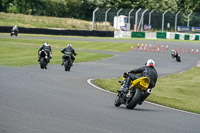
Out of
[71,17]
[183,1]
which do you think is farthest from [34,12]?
[183,1]

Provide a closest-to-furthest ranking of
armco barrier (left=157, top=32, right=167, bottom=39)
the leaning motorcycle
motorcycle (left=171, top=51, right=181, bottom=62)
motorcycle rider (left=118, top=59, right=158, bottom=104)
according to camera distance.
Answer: motorcycle rider (left=118, top=59, right=158, bottom=104) < the leaning motorcycle < motorcycle (left=171, top=51, right=181, bottom=62) < armco barrier (left=157, top=32, right=167, bottom=39)

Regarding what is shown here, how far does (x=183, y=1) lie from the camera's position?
100m

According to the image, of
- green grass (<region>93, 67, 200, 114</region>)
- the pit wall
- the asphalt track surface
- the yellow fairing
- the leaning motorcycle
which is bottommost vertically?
the pit wall

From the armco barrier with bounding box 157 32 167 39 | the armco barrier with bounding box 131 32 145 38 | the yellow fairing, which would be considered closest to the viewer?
the yellow fairing

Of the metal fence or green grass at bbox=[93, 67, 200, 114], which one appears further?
the metal fence

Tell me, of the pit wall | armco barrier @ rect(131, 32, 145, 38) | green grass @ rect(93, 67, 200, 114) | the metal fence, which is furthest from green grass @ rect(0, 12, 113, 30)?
green grass @ rect(93, 67, 200, 114)

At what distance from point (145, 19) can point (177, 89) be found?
5188 centimetres

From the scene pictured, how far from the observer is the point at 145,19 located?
239 ft

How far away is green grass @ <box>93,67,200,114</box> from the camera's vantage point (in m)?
14.6

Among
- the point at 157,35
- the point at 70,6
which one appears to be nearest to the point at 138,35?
the point at 157,35

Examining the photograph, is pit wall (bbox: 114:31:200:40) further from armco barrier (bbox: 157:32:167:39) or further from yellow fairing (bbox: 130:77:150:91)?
yellow fairing (bbox: 130:77:150:91)

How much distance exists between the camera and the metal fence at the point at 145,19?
71.9m

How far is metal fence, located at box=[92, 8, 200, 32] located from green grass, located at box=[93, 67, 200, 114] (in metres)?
39.4

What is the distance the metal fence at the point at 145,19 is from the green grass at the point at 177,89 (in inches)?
1552
